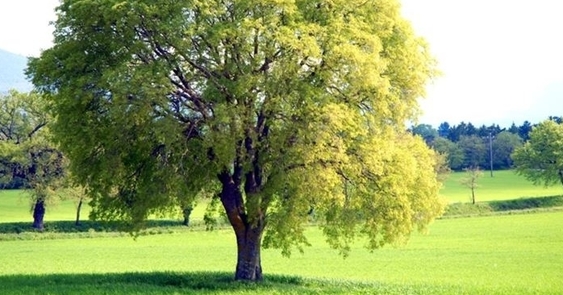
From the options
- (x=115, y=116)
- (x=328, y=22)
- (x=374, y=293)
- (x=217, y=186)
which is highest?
(x=328, y=22)

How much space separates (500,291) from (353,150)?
26.1ft

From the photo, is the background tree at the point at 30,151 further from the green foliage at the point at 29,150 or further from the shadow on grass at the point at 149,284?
the shadow on grass at the point at 149,284

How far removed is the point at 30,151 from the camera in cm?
7556

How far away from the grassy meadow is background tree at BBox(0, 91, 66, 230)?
17.4ft

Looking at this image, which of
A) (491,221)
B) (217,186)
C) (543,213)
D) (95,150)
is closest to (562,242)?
(491,221)

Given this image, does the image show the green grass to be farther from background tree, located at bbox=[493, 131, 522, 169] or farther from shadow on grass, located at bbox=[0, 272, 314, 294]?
background tree, located at bbox=[493, 131, 522, 169]

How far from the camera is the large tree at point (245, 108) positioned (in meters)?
25.0

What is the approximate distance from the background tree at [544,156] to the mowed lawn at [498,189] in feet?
11.9

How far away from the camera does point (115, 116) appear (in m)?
25.4

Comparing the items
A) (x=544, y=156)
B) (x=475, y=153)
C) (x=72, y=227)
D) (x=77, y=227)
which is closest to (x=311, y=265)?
(x=77, y=227)

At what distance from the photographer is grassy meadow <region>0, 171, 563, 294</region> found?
27516 mm

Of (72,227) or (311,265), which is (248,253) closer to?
(311,265)

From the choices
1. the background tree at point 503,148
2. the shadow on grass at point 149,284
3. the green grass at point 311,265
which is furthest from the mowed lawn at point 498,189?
the shadow on grass at point 149,284

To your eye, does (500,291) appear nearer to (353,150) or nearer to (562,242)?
(353,150)
